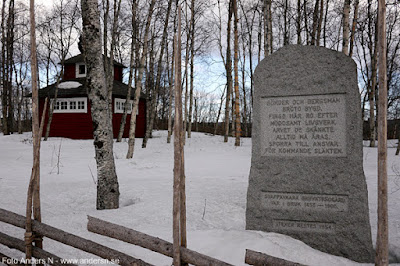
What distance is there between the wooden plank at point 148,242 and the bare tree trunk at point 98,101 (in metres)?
2.26

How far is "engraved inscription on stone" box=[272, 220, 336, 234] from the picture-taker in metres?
3.60

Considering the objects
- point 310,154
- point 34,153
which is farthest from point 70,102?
point 310,154

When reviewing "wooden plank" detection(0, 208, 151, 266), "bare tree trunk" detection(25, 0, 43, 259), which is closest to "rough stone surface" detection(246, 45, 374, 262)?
"wooden plank" detection(0, 208, 151, 266)

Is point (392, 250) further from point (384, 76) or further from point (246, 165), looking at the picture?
point (246, 165)

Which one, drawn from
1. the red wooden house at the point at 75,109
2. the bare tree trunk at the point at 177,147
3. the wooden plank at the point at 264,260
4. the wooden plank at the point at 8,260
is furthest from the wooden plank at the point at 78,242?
the red wooden house at the point at 75,109

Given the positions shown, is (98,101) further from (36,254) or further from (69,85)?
(69,85)

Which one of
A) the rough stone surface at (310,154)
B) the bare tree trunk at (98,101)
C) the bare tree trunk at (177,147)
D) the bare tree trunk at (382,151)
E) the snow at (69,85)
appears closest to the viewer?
the bare tree trunk at (382,151)

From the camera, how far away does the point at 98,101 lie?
456 centimetres

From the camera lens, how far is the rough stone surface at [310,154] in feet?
11.6

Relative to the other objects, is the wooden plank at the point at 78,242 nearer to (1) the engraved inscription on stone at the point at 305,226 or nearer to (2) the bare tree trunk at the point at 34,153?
(2) the bare tree trunk at the point at 34,153

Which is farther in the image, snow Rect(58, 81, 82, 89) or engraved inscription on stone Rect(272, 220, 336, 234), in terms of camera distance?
snow Rect(58, 81, 82, 89)

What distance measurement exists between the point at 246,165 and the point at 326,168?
6607mm

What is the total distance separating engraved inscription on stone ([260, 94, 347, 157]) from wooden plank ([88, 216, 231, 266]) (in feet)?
6.89

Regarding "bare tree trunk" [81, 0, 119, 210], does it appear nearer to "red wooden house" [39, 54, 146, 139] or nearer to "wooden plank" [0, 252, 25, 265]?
"wooden plank" [0, 252, 25, 265]
